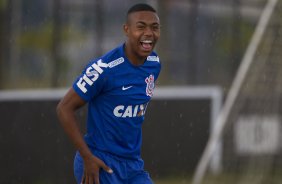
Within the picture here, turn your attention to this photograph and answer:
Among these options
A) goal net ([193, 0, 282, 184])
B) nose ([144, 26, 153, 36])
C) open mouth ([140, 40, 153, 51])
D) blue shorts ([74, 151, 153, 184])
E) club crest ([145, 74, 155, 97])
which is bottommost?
goal net ([193, 0, 282, 184])

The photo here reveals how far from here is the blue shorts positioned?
5762 millimetres

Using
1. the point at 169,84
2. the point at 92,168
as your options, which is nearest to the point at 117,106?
the point at 92,168

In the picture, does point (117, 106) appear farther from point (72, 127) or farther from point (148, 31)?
point (148, 31)

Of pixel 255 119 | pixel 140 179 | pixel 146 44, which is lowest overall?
pixel 255 119

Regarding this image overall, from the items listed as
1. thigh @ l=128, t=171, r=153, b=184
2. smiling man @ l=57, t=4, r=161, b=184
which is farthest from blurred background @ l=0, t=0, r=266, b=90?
thigh @ l=128, t=171, r=153, b=184

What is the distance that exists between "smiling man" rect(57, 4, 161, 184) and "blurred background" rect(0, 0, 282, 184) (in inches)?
119

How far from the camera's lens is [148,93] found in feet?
19.4

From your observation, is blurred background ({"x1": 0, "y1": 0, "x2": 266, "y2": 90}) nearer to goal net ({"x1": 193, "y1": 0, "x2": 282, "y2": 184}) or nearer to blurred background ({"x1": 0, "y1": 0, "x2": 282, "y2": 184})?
blurred background ({"x1": 0, "y1": 0, "x2": 282, "y2": 184})

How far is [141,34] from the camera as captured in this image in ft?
18.9

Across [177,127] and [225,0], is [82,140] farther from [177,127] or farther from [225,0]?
[225,0]

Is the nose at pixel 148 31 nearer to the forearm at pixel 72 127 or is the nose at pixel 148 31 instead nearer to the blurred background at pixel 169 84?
the forearm at pixel 72 127

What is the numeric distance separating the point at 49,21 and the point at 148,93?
3.91 m

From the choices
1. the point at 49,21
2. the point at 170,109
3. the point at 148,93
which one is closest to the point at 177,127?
the point at 170,109

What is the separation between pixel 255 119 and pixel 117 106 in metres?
6.24
